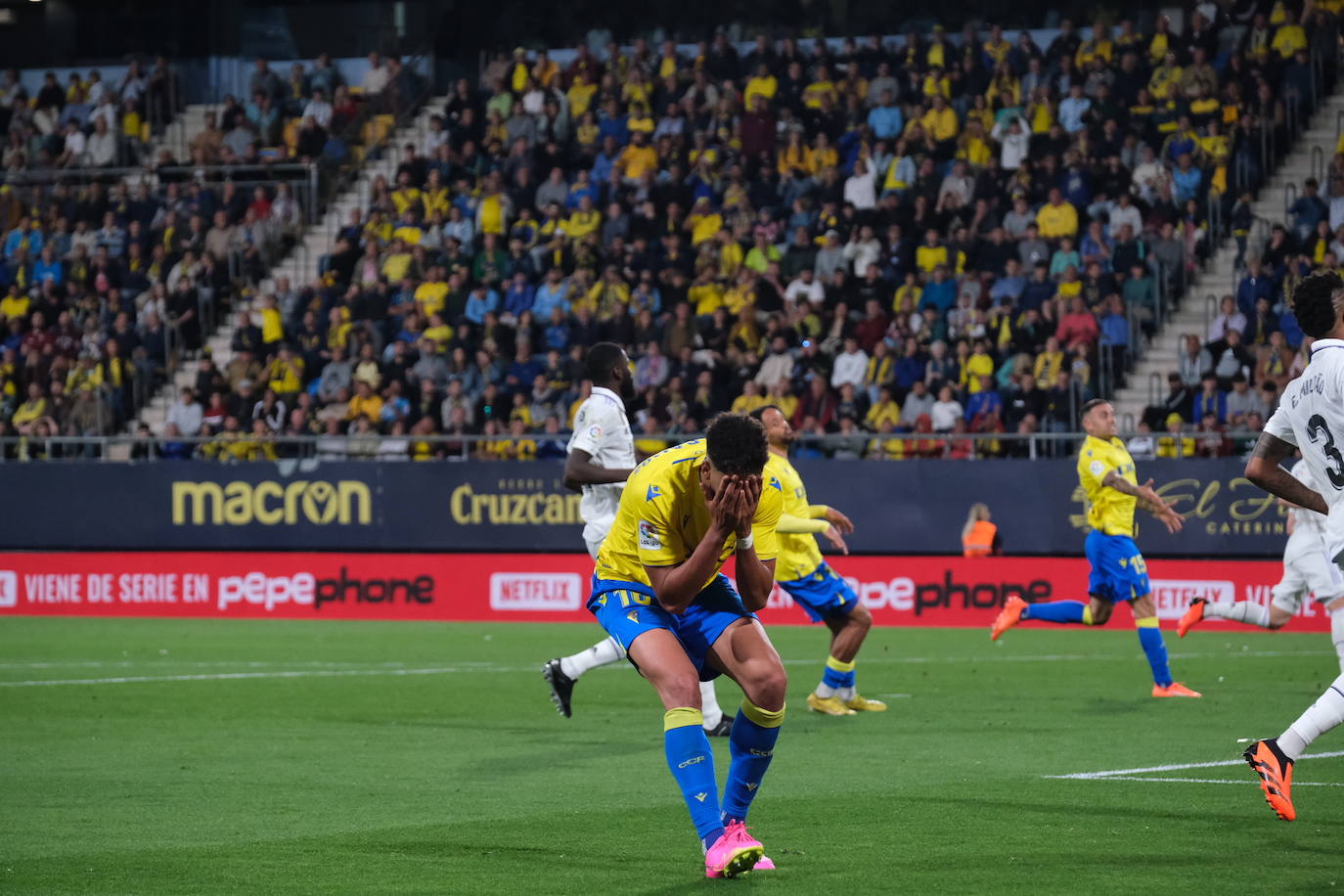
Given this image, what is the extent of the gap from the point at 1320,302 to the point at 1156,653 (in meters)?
7.12

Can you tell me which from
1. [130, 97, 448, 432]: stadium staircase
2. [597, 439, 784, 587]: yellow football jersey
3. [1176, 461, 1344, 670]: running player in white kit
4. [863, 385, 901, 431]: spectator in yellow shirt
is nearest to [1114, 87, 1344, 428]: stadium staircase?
[863, 385, 901, 431]: spectator in yellow shirt

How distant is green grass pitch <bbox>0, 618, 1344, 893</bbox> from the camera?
310 inches

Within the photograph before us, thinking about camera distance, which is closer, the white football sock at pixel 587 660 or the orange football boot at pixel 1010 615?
the white football sock at pixel 587 660

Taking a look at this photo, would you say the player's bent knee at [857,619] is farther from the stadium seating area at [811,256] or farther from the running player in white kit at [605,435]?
the stadium seating area at [811,256]

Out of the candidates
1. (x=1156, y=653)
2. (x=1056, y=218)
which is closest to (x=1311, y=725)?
(x=1156, y=653)

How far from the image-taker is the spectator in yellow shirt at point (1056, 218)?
26438 mm

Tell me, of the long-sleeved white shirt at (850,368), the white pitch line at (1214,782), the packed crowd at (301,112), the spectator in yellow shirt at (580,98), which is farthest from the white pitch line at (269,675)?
the packed crowd at (301,112)

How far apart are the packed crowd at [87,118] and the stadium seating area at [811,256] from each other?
3.69 meters

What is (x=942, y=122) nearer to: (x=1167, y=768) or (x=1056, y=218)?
(x=1056, y=218)

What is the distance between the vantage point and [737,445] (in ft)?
23.9

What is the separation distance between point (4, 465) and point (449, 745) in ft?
60.0

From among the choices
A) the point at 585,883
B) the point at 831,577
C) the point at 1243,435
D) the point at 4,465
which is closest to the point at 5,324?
the point at 4,465

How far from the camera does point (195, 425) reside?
29.2 m

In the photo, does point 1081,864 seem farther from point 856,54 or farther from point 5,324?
point 5,324
